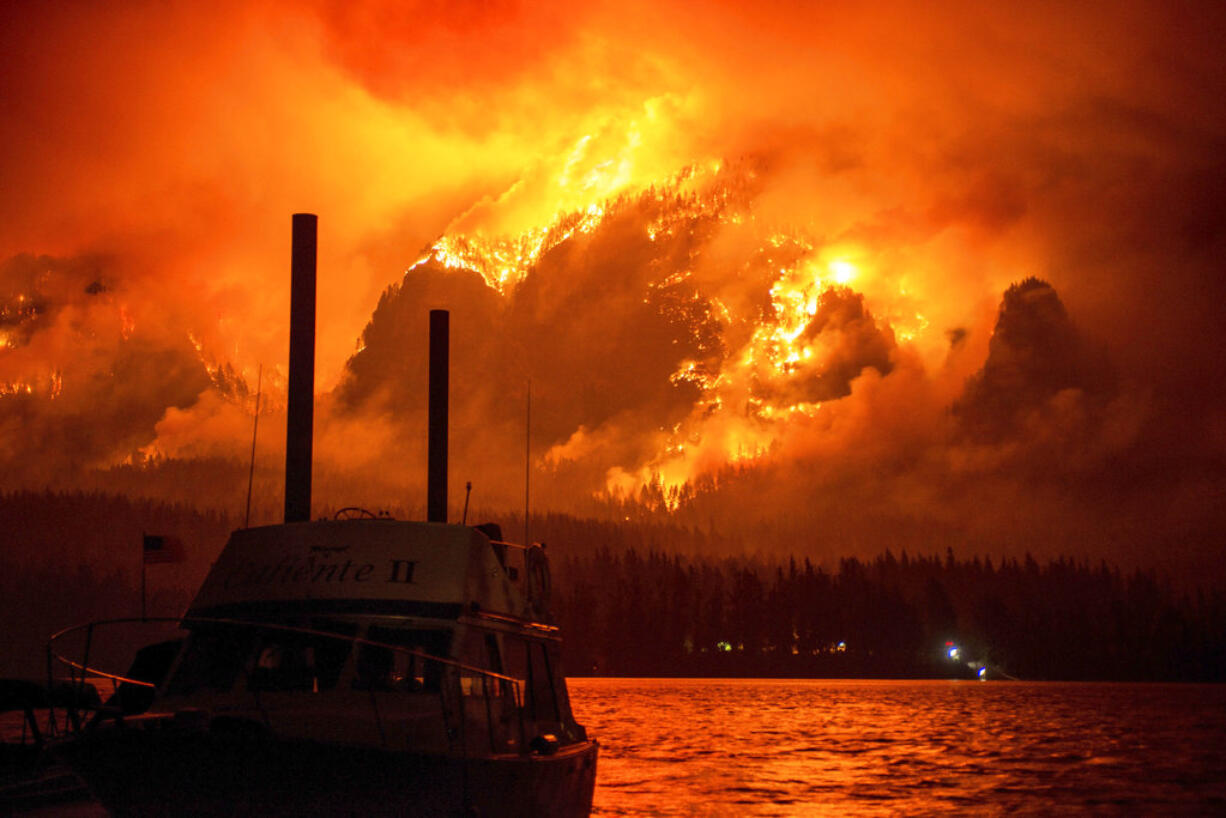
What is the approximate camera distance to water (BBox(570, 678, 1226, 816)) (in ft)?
121

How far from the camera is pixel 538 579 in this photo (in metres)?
21.4

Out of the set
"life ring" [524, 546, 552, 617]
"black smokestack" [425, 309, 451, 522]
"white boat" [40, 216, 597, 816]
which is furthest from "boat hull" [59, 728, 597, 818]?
"black smokestack" [425, 309, 451, 522]

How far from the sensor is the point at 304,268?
1270 inches

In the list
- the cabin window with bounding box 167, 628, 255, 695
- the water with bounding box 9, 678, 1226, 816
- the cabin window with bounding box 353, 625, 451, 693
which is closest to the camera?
the cabin window with bounding box 353, 625, 451, 693

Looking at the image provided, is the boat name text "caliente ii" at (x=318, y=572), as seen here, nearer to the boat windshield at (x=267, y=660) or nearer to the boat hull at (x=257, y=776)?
the boat windshield at (x=267, y=660)

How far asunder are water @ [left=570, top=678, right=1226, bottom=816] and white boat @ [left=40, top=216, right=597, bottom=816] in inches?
563

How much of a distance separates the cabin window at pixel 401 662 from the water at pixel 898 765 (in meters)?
15.4

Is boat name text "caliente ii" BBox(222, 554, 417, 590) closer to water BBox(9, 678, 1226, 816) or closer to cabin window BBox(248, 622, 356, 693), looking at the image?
cabin window BBox(248, 622, 356, 693)

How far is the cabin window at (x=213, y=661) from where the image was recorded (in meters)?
16.7

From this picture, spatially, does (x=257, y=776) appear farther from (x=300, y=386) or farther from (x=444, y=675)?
(x=300, y=386)

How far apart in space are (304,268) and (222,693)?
17.6m

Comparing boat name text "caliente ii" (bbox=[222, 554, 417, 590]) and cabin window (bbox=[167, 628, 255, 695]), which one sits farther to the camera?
Answer: boat name text "caliente ii" (bbox=[222, 554, 417, 590])

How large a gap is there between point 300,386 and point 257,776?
18786mm

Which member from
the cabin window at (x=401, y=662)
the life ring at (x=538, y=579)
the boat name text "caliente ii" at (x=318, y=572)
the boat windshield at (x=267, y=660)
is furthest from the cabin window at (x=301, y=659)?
the life ring at (x=538, y=579)
